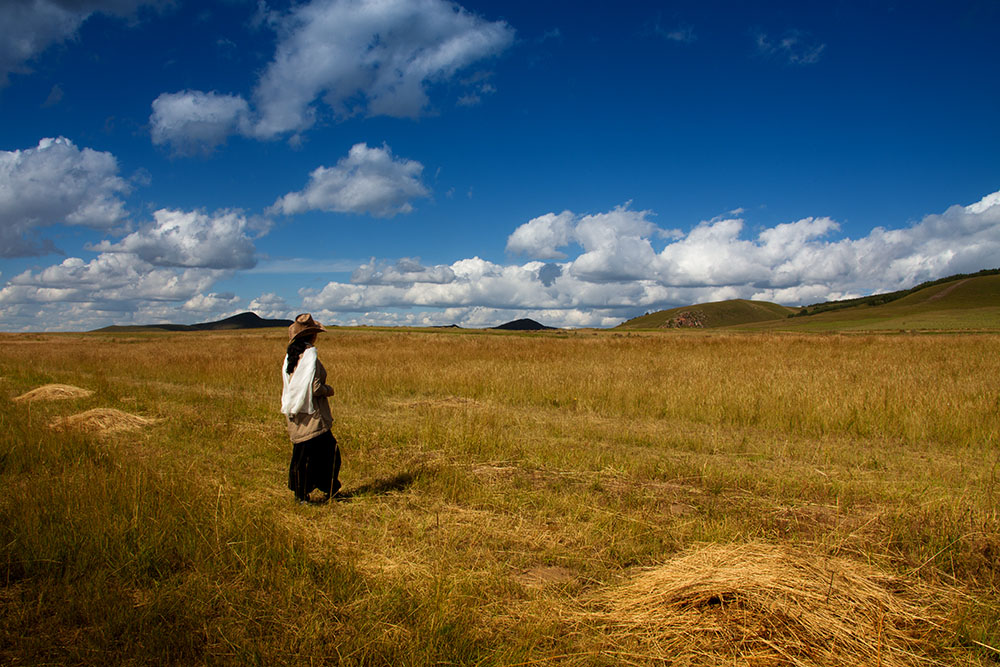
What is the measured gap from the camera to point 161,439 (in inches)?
327

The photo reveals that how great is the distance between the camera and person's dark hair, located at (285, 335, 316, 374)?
5531 mm

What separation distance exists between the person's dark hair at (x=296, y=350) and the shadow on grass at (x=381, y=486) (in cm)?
156

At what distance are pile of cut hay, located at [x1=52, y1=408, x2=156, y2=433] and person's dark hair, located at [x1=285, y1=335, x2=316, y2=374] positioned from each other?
5.56m

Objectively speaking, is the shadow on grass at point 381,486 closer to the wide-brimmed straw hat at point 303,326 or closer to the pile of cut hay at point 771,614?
the wide-brimmed straw hat at point 303,326

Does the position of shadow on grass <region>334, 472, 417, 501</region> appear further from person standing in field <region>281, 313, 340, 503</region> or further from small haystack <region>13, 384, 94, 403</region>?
small haystack <region>13, 384, 94, 403</region>

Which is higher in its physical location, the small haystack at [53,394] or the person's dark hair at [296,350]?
the person's dark hair at [296,350]

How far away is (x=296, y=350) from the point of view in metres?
5.60

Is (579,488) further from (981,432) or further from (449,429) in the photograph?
(981,432)

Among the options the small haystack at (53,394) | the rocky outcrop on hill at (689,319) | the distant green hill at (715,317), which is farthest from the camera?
the distant green hill at (715,317)

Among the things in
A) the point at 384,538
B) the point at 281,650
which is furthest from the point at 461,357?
the point at 281,650

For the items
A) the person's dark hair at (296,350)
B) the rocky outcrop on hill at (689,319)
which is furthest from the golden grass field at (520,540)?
the rocky outcrop on hill at (689,319)

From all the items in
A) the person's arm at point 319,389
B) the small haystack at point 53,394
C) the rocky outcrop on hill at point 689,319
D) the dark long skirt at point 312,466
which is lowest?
the dark long skirt at point 312,466

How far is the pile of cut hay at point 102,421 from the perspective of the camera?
341 inches

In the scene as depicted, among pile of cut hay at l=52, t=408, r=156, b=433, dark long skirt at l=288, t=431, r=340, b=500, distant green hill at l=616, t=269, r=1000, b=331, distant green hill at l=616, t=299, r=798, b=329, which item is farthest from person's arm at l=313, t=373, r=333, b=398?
distant green hill at l=616, t=299, r=798, b=329
